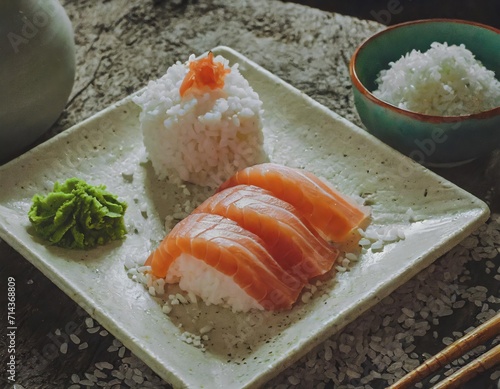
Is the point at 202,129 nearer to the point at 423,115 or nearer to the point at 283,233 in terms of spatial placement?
the point at 283,233

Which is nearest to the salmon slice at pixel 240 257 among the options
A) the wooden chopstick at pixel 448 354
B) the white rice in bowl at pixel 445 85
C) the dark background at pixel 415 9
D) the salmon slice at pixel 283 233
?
the salmon slice at pixel 283 233

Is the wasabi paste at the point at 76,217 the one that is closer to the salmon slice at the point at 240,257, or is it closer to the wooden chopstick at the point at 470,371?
the salmon slice at the point at 240,257

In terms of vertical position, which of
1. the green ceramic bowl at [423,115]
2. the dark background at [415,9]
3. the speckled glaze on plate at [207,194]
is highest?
the green ceramic bowl at [423,115]

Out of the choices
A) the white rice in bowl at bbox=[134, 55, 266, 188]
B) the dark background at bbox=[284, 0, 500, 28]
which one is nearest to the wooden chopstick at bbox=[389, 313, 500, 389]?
the white rice in bowl at bbox=[134, 55, 266, 188]

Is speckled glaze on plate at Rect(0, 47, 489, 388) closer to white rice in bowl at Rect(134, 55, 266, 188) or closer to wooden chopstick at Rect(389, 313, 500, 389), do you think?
white rice in bowl at Rect(134, 55, 266, 188)

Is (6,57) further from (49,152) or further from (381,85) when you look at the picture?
(381,85)

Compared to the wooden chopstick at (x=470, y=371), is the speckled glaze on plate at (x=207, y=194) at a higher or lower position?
lower

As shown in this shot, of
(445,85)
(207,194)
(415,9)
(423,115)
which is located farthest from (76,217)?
(415,9)
